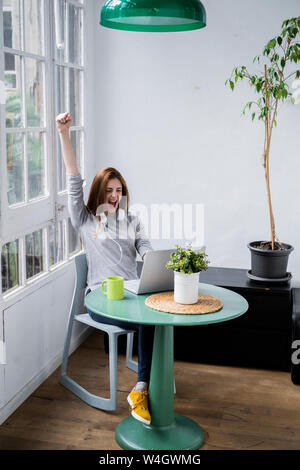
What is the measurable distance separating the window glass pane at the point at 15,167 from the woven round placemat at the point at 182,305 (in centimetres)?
92

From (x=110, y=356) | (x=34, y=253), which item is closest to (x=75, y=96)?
(x=34, y=253)

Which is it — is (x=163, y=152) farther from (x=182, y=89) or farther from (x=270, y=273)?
(x=270, y=273)

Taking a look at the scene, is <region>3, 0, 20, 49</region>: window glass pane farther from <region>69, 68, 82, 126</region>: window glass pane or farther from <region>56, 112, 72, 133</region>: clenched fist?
<region>69, 68, 82, 126</region>: window glass pane

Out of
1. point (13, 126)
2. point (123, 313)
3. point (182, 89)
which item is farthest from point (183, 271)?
point (182, 89)

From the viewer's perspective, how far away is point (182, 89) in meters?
3.91

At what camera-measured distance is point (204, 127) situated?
3.92 m

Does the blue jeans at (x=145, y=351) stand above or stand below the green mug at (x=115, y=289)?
below

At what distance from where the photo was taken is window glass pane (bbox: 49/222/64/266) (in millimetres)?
3416

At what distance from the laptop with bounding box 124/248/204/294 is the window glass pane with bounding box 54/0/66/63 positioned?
151 cm

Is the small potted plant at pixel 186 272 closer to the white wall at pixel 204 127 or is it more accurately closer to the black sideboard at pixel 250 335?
the black sideboard at pixel 250 335

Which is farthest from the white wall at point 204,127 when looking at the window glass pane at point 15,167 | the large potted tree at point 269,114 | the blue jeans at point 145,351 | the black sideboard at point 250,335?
the blue jeans at point 145,351

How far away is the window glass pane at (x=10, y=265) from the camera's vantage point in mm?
2848

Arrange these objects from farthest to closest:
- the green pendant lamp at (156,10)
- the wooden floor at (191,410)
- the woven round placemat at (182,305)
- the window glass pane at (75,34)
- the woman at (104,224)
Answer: the window glass pane at (75,34) < the woman at (104,224) < the wooden floor at (191,410) < the woven round placemat at (182,305) < the green pendant lamp at (156,10)
